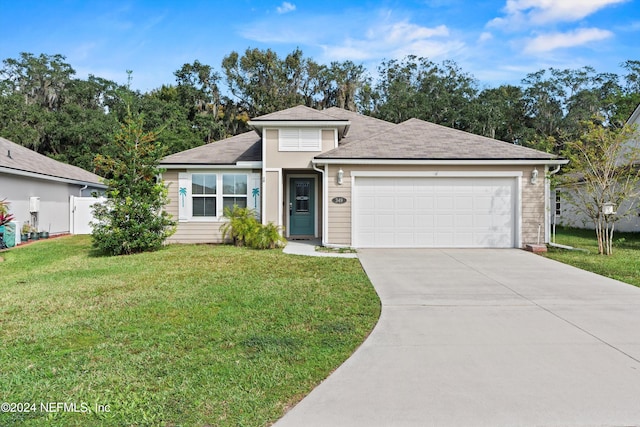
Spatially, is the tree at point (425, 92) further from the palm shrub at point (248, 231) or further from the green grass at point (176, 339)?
the green grass at point (176, 339)

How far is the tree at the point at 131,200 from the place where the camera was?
10.5 metres

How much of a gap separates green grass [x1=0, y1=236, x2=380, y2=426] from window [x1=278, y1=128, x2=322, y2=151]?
5.09 metres

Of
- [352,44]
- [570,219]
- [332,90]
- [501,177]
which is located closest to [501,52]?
[352,44]

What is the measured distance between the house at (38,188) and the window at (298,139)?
5.65 m

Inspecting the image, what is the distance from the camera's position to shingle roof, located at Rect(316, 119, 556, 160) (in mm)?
11438

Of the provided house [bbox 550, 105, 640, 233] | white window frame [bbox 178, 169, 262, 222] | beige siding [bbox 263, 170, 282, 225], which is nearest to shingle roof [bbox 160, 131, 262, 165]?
white window frame [bbox 178, 169, 262, 222]

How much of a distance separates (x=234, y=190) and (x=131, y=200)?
3.17m

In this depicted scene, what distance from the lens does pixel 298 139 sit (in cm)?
Result: 1233

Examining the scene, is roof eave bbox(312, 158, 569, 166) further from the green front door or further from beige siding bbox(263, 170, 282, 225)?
the green front door

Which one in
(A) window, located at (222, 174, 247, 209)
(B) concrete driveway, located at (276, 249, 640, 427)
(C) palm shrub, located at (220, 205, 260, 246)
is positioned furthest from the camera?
(A) window, located at (222, 174, 247, 209)

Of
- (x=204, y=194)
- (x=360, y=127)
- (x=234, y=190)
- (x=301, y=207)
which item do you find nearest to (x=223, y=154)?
(x=234, y=190)

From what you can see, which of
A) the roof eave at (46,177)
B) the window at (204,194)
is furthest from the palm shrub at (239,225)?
the roof eave at (46,177)

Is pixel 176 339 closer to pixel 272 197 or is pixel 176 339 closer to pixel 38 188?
pixel 272 197

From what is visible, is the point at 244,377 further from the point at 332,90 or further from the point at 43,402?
the point at 332,90
